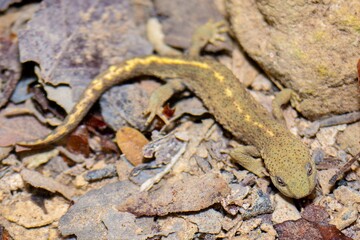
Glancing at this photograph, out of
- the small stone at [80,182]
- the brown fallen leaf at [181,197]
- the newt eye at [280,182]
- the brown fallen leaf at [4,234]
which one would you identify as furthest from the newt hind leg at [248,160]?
the brown fallen leaf at [4,234]

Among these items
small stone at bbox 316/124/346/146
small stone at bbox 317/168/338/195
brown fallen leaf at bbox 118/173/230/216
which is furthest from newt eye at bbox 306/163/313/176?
brown fallen leaf at bbox 118/173/230/216

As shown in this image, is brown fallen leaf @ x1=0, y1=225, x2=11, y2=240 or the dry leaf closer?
brown fallen leaf @ x1=0, y1=225, x2=11, y2=240

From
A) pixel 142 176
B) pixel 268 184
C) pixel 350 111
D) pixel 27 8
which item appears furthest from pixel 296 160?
pixel 27 8

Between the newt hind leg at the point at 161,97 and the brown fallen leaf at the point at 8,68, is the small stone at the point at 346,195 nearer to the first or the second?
the newt hind leg at the point at 161,97

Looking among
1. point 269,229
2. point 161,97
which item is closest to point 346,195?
point 269,229

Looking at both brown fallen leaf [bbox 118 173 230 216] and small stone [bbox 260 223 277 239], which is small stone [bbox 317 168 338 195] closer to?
small stone [bbox 260 223 277 239]

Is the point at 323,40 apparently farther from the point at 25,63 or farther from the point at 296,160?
the point at 25,63

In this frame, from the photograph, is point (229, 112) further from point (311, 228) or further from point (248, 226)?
point (311, 228)
